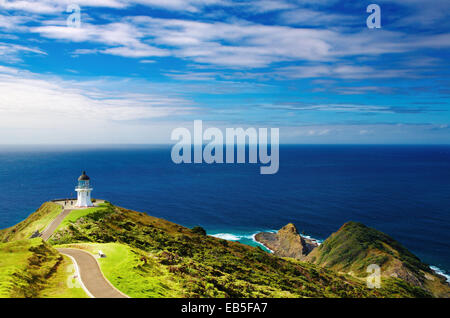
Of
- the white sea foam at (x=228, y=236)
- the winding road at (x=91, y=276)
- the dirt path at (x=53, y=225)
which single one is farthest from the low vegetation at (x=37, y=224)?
the white sea foam at (x=228, y=236)

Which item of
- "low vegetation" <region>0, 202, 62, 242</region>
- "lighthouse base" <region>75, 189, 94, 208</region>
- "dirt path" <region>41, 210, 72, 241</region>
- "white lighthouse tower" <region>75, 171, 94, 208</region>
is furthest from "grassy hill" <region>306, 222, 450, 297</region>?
"low vegetation" <region>0, 202, 62, 242</region>

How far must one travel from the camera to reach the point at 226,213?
11056 centimetres

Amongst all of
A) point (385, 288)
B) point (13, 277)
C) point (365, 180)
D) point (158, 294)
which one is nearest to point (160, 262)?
point (158, 294)

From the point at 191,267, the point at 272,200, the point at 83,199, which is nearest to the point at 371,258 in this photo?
the point at 191,267

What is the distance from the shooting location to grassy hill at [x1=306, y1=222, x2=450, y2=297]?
5544 centimetres

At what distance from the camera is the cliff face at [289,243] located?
77500 millimetres

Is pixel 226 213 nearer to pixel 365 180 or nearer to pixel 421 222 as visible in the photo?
pixel 421 222

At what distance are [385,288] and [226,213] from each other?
68230mm

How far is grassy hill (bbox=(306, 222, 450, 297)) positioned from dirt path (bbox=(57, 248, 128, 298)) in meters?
51.2

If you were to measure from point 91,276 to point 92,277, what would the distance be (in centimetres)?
27

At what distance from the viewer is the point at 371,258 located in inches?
2389

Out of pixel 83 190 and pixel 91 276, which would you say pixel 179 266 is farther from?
pixel 83 190

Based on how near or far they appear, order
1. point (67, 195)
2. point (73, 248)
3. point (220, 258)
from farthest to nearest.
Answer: point (67, 195) → point (220, 258) → point (73, 248)
